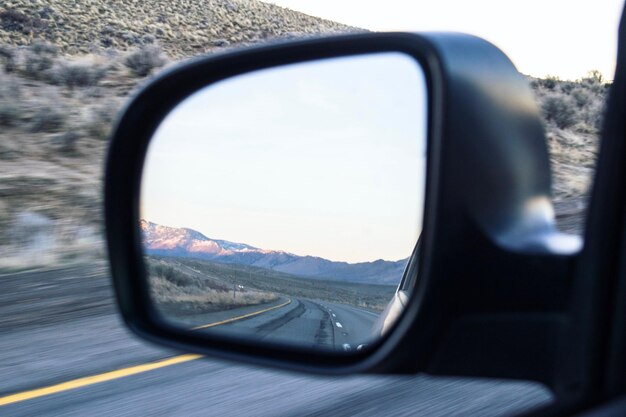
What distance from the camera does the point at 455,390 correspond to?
5070 millimetres

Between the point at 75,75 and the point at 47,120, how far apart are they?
617cm

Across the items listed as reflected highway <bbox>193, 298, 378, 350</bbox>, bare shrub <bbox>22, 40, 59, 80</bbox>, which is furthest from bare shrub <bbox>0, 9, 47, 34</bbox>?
reflected highway <bbox>193, 298, 378, 350</bbox>

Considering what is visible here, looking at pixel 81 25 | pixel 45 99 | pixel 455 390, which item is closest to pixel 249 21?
pixel 81 25

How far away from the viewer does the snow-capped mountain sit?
7.68ft

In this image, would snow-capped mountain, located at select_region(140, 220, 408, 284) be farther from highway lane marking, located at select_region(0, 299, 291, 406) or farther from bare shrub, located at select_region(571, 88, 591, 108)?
bare shrub, located at select_region(571, 88, 591, 108)

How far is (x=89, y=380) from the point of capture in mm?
5793

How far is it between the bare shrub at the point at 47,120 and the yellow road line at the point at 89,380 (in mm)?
14409

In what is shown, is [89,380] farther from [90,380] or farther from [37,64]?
[37,64]

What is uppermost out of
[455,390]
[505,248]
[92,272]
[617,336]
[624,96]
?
[624,96]

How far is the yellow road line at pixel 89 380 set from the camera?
213 inches

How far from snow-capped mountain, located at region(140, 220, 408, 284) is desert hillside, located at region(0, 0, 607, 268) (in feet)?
1.70

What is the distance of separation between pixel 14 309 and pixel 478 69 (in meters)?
Answer: 7.51

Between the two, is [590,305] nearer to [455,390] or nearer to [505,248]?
[505,248]

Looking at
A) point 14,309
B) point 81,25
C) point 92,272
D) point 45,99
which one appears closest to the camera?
point 14,309
